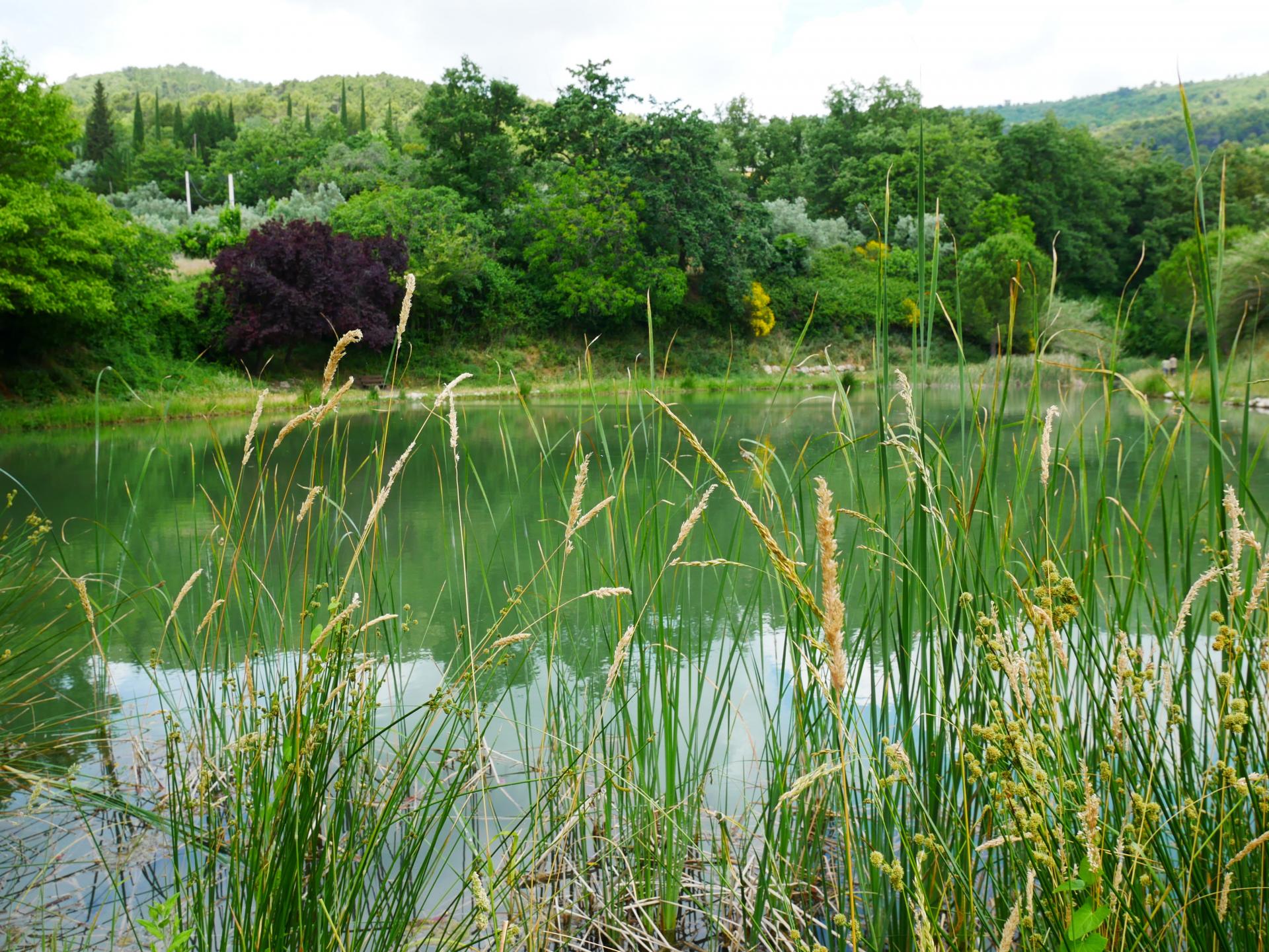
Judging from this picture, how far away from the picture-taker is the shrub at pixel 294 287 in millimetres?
12609

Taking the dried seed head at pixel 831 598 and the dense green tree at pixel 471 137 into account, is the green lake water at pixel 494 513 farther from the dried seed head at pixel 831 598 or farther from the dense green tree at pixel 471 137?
the dense green tree at pixel 471 137

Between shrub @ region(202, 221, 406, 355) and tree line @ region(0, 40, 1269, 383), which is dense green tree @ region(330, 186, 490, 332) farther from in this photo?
shrub @ region(202, 221, 406, 355)

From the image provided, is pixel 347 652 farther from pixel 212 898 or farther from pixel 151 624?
pixel 151 624

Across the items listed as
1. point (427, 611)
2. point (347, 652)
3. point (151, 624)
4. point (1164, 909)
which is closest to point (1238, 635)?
point (1164, 909)

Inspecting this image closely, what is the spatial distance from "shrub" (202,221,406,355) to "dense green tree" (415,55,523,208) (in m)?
5.57

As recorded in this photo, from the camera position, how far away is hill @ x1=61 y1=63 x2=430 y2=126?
48906 millimetres

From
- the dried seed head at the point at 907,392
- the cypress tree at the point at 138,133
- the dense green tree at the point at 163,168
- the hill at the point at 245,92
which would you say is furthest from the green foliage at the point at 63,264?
the hill at the point at 245,92

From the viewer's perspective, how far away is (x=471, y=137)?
64.2 ft

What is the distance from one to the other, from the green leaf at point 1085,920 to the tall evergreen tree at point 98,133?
36553 mm

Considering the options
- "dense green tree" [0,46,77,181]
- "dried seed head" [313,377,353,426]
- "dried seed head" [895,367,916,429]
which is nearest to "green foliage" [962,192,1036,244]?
"dense green tree" [0,46,77,181]

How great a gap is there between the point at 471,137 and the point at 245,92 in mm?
46760

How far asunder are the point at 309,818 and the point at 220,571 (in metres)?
0.31

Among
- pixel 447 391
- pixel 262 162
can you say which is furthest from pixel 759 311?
pixel 447 391

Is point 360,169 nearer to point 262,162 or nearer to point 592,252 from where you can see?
point 262,162
